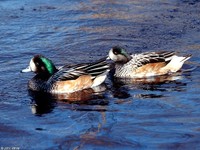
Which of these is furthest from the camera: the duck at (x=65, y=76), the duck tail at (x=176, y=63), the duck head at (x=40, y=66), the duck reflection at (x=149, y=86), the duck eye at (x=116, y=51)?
the duck eye at (x=116, y=51)

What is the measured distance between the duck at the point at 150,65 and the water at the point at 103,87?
12.5 inches

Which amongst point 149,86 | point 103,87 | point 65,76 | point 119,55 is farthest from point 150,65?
point 65,76

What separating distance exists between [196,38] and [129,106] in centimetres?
482

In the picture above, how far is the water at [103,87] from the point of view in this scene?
8.81 meters

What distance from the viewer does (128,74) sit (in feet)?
41.3

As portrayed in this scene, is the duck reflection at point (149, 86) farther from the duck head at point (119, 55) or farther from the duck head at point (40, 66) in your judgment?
the duck head at point (40, 66)

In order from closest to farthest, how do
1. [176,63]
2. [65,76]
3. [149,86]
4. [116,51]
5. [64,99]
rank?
[64,99] < [65,76] < [149,86] < [176,63] < [116,51]

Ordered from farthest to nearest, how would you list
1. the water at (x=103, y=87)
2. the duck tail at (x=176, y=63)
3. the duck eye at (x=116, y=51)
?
the duck eye at (x=116, y=51), the duck tail at (x=176, y=63), the water at (x=103, y=87)

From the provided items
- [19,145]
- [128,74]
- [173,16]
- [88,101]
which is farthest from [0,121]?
[173,16]

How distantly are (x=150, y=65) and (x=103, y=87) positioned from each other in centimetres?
139

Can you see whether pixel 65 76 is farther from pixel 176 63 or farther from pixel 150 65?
pixel 176 63

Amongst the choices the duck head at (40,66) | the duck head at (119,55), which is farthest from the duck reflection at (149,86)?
the duck head at (40,66)

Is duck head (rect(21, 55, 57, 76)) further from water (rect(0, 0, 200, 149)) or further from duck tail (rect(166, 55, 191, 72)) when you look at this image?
duck tail (rect(166, 55, 191, 72))

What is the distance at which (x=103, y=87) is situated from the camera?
11766mm
